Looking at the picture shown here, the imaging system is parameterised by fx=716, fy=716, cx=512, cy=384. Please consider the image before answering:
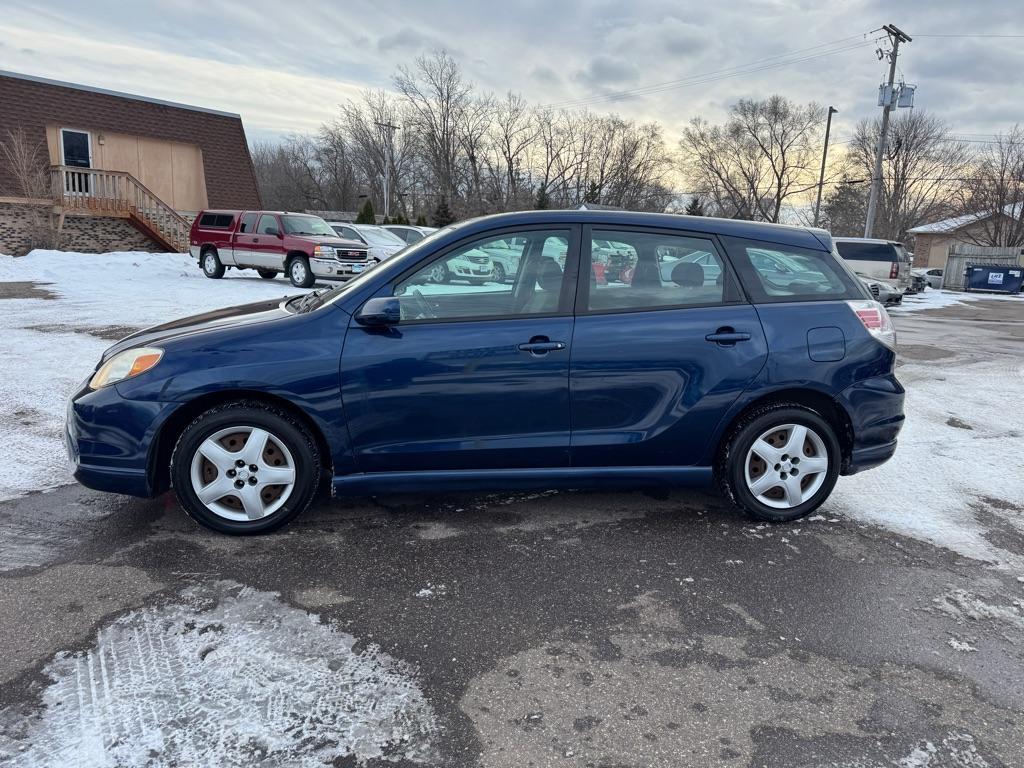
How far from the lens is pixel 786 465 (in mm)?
4000

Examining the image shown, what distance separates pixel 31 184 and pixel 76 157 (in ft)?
9.16

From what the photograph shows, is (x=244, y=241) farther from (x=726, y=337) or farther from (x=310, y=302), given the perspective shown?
(x=726, y=337)

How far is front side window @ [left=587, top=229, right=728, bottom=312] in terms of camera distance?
3873mm

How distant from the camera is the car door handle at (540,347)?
369 centimetres

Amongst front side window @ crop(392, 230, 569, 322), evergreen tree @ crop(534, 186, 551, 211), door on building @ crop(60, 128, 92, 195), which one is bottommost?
front side window @ crop(392, 230, 569, 322)

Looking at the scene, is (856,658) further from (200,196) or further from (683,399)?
(200,196)

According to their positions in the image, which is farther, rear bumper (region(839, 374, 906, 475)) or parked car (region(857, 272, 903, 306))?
parked car (region(857, 272, 903, 306))

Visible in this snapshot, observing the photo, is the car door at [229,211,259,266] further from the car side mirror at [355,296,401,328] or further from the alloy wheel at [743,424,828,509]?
the alloy wheel at [743,424,828,509]

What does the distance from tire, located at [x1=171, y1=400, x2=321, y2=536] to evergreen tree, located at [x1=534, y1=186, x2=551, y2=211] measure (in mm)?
45363

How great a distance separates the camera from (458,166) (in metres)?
57.6

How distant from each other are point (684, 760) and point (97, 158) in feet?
96.5

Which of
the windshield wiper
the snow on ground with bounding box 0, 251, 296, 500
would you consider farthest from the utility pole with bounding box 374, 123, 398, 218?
the windshield wiper

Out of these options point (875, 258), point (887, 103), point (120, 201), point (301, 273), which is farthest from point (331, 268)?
point (887, 103)

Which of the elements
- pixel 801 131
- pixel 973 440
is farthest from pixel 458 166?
pixel 973 440
